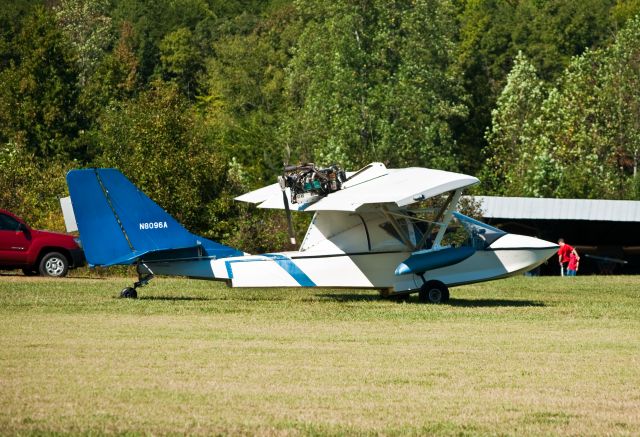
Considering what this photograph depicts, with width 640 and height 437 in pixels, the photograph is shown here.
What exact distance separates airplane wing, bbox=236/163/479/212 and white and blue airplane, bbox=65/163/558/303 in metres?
0.04

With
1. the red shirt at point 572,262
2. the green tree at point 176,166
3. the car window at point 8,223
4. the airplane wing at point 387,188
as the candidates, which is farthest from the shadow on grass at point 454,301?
the green tree at point 176,166

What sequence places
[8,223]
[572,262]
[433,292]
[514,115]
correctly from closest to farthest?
[433,292], [8,223], [572,262], [514,115]

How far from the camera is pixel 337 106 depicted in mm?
64875

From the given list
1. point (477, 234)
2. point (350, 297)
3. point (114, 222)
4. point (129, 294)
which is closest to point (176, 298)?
point (129, 294)

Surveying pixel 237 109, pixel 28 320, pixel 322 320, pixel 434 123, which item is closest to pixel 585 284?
pixel 322 320

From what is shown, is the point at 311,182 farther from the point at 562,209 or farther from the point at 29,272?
the point at 562,209

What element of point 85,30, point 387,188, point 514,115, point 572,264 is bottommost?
point 572,264

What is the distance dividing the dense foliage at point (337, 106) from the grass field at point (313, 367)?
20.2 metres

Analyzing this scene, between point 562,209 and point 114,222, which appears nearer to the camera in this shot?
point 114,222

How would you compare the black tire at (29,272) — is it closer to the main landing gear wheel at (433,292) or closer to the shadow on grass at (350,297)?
the shadow on grass at (350,297)

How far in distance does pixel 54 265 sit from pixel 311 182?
10.9 m

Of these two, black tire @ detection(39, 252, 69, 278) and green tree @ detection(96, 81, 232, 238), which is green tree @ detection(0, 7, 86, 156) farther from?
black tire @ detection(39, 252, 69, 278)

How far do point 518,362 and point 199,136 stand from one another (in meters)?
30.3

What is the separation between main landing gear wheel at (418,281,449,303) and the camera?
2230cm
